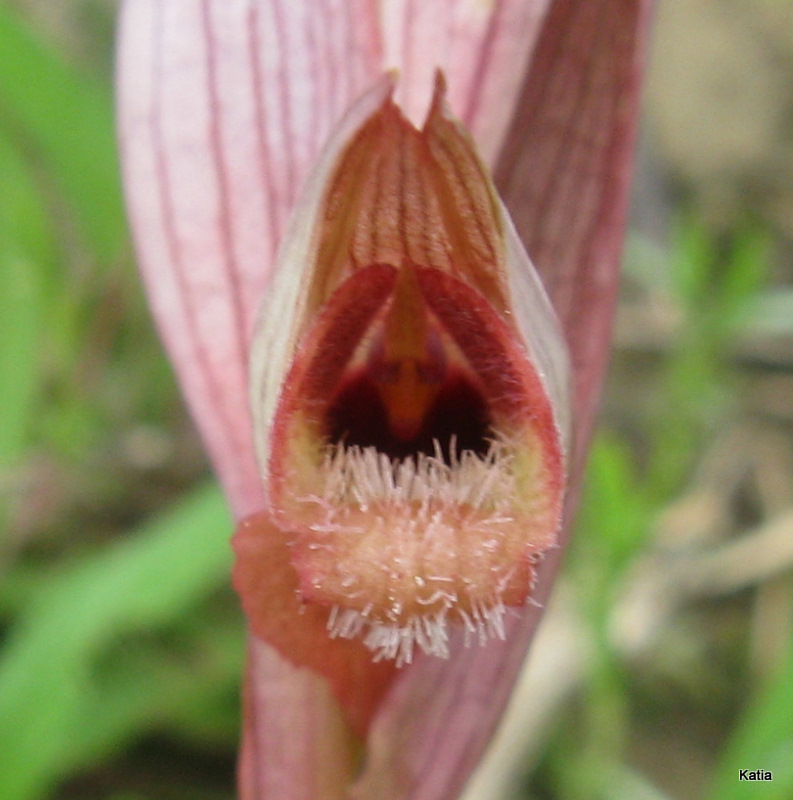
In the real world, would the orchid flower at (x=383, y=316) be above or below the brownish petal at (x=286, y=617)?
above

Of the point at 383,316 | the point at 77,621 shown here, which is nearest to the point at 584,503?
the point at 77,621

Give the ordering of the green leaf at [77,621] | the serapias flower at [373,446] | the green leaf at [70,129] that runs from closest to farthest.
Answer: the serapias flower at [373,446] → the green leaf at [77,621] → the green leaf at [70,129]

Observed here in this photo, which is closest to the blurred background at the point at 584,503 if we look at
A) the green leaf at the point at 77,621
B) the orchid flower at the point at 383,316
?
the green leaf at the point at 77,621

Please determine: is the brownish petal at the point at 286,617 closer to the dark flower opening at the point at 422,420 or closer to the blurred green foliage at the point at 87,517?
the dark flower opening at the point at 422,420

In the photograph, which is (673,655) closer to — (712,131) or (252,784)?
(712,131)

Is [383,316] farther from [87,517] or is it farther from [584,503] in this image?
[87,517]
